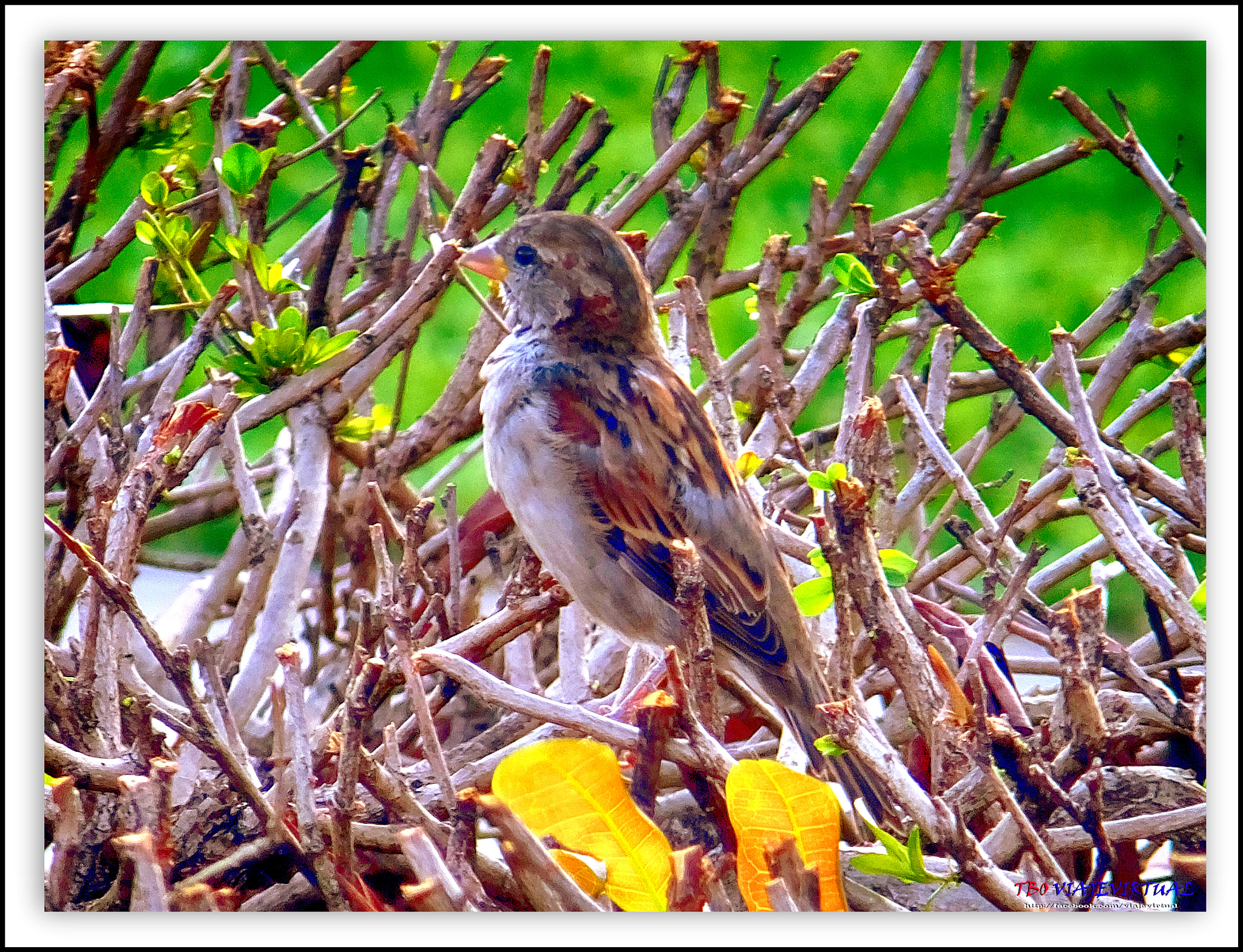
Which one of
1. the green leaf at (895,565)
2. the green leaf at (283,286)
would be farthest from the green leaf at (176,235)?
the green leaf at (895,565)

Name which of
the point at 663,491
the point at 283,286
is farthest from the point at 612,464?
the point at 283,286

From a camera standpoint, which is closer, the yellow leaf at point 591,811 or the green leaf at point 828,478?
the green leaf at point 828,478

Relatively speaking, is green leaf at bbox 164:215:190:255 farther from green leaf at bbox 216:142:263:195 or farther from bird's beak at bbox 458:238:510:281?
bird's beak at bbox 458:238:510:281

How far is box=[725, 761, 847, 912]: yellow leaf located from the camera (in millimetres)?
1319

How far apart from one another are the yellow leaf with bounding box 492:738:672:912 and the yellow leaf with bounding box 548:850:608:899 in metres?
0.02

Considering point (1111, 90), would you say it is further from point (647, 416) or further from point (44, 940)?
point (44, 940)

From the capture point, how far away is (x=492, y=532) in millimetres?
1765

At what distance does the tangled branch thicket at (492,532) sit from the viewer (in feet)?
4.27

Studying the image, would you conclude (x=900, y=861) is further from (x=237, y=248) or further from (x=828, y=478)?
(x=237, y=248)

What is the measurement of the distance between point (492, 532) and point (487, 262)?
0.41 metres

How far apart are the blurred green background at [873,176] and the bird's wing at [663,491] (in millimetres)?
318

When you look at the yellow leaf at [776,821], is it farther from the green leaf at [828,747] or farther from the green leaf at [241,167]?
the green leaf at [241,167]

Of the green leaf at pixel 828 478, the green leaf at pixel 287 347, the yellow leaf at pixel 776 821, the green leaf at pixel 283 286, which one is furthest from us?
the green leaf at pixel 283 286
